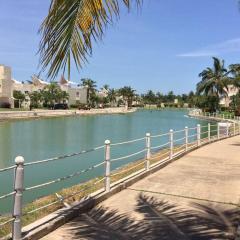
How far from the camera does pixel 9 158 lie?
2761cm

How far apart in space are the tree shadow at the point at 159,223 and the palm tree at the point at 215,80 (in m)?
71.0

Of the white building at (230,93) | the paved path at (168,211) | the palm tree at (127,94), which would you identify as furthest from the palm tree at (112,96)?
the paved path at (168,211)

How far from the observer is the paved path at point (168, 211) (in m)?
6.80

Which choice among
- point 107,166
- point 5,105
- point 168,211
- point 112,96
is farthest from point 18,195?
point 112,96

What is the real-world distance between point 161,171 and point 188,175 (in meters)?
0.93

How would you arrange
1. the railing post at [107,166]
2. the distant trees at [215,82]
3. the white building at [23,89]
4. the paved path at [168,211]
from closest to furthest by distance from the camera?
the paved path at [168,211], the railing post at [107,166], the distant trees at [215,82], the white building at [23,89]

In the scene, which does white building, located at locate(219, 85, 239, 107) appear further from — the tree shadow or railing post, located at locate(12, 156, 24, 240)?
railing post, located at locate(12, 156, 24, 240)

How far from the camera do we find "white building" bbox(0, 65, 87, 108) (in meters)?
94.2

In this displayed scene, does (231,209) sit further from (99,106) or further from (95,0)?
(99,106)

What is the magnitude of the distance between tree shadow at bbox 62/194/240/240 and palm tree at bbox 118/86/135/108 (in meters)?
167

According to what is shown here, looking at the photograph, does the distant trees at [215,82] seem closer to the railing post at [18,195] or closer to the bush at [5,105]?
the bush at [5,105]

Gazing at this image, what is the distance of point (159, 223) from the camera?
7.30 metres

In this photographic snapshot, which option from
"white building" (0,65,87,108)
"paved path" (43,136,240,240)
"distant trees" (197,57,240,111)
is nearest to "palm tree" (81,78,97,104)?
"white building" (0,65,87,108)

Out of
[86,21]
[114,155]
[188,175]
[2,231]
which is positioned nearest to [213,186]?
Result: [188,175]
